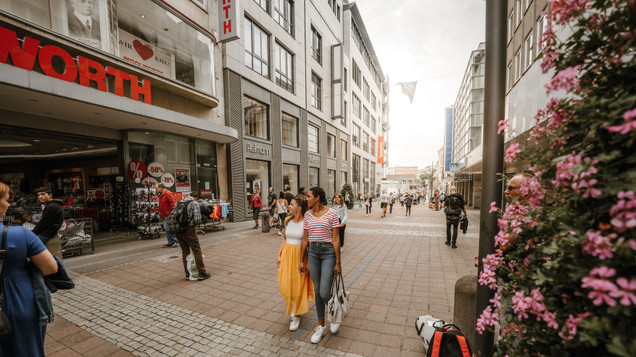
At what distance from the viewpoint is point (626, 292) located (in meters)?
0.85

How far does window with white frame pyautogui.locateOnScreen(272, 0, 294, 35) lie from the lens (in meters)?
17.1

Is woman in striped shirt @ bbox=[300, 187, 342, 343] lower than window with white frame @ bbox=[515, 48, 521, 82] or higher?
lower

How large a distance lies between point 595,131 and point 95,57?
36.9ft

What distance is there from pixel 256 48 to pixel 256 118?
421 cm

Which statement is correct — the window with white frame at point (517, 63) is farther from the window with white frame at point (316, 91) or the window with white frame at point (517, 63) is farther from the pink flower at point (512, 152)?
the pink flower at point (512, 152)

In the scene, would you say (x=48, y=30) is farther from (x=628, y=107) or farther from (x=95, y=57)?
(x=628, y=107)

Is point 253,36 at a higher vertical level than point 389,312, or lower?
higher

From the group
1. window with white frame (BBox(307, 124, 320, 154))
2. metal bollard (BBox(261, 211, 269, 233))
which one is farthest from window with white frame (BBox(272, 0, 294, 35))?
metal bollard (BBox(261, 211, 269, 233))

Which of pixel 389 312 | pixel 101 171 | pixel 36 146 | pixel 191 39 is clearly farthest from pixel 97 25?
pixel 389 312

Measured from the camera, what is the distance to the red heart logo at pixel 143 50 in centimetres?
→ 996

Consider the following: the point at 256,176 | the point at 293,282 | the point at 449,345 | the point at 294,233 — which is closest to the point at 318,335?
the point at 293,282

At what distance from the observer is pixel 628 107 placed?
93cm

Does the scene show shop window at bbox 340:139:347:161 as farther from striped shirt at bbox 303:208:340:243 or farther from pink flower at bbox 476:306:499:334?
pink flower at bbox 476:306:499:334

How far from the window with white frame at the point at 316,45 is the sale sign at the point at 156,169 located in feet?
54.1
